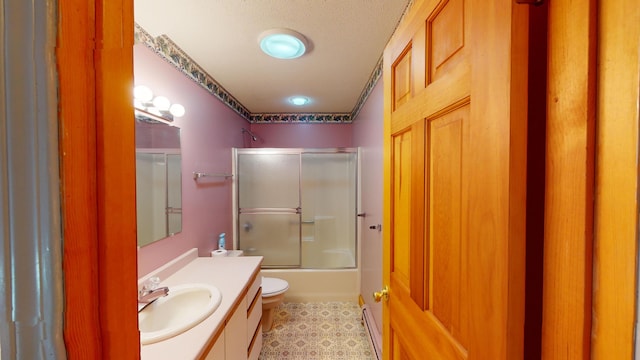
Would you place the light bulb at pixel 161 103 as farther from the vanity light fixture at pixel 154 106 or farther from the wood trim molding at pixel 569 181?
the wood trim molding at pixel 569 181

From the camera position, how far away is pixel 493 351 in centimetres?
52

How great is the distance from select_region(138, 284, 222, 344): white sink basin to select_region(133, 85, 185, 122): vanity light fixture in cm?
97

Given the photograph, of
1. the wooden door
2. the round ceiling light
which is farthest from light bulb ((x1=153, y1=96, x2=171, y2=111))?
the wooden door

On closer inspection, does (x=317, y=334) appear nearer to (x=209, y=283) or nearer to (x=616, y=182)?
(x=209, y=283)

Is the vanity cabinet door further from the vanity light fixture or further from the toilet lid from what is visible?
the vanity light fixture

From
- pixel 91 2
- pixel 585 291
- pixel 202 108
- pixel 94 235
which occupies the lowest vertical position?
pixel 585 291

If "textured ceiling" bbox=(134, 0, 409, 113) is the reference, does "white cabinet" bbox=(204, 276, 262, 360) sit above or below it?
below

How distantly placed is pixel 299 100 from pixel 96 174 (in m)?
2.66

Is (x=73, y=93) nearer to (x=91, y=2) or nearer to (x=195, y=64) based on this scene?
(x=91, y=2)

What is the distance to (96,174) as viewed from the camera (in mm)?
311

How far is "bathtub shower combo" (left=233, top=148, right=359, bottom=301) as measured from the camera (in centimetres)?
294

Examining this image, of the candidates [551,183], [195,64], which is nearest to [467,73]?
[551,183]

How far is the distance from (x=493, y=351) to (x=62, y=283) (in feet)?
2.30

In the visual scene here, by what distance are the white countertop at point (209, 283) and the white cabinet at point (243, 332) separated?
7cm
